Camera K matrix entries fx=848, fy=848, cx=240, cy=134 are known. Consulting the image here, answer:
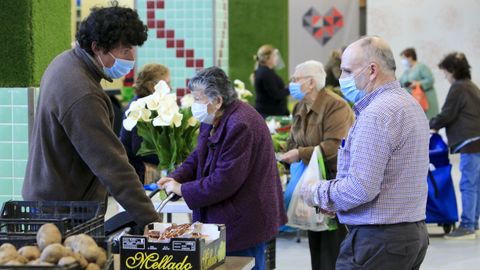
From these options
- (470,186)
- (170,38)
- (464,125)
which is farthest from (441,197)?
(170,38)

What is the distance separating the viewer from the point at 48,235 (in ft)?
7.95

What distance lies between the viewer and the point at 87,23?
3.21 meters

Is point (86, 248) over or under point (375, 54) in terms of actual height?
under

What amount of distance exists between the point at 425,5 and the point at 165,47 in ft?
23.2

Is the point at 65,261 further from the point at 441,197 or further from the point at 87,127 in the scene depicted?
the point at 441,197

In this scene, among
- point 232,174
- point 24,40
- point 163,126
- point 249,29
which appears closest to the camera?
point 232,174

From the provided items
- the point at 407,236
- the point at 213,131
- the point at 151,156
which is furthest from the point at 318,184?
the point at 151,156

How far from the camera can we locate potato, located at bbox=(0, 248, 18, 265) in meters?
2.29

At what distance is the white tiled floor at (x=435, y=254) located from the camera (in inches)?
263

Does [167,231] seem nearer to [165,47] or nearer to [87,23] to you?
[87,23]

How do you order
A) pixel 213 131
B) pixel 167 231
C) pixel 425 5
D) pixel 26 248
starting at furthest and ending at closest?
pixel 425 5
pixel 213 131
pixel 167 231
pixel 26 248

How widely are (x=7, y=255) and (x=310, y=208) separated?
3.11 metres

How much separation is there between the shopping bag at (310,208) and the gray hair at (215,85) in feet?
3.75

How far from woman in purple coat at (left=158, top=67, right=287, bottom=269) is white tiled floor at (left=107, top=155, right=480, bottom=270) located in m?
2.62
